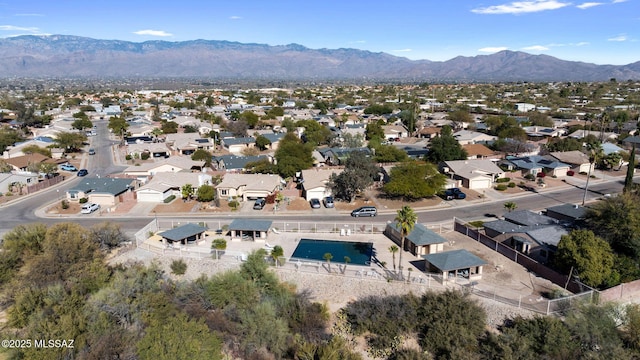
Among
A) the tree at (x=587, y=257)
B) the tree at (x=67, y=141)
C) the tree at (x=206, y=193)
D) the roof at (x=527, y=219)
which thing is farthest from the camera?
the tree at (x=67, y=141)

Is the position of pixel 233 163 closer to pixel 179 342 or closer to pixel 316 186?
pixel 316 186

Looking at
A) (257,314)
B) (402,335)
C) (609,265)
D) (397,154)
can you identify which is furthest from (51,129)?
(609,265)

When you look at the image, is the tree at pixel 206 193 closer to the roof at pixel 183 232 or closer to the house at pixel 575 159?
the roof at pixel 183 232

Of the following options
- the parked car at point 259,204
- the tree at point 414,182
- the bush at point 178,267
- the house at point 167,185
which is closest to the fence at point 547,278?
the tree at point 414,182

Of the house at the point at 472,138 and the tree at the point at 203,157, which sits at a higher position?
the house at the point at 472,138

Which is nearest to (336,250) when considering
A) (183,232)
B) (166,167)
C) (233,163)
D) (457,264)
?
(457,264)

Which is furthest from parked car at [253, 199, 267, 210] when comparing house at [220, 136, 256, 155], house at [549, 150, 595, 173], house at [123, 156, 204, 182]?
house at [549, 150, 595, 173]
